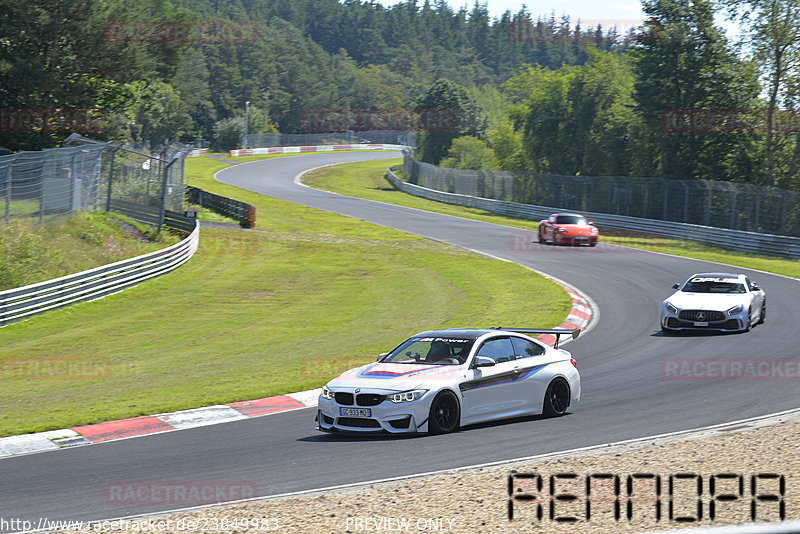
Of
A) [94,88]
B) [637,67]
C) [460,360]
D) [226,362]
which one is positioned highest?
[637,67]

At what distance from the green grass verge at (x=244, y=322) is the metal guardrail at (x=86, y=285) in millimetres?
335

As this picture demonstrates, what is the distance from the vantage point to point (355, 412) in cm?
1175

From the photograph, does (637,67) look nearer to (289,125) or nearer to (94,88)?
(94,88)

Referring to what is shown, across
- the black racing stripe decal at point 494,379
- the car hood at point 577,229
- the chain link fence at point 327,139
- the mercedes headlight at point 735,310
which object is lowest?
the black racing stripe decal at point 494,379

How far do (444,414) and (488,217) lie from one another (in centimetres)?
4609

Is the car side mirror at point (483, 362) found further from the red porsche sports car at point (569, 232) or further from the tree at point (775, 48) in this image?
the tree at point (775, 48)

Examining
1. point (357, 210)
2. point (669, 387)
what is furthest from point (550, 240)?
point (669, 387)

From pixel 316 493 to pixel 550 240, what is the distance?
3349 cm

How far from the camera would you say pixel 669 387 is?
14.8 metres

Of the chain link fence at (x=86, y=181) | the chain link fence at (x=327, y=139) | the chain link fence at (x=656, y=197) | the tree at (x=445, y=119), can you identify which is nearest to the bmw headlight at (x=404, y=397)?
the chain link fence at (x=86, y=181)

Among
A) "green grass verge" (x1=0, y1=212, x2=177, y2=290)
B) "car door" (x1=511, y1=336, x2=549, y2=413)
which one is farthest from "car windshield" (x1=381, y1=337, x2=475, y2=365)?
"green grass verge" (x1=0, y1=212, x2=177, y2=290)

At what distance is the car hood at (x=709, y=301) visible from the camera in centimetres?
2098

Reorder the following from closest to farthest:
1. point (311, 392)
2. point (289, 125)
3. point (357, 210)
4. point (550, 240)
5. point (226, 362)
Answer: point (311, 392)
point (226, 362)
point (550, 240)
point (357, 210)
point (289, 125)

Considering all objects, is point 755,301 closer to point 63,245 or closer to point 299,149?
point 63,245
